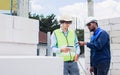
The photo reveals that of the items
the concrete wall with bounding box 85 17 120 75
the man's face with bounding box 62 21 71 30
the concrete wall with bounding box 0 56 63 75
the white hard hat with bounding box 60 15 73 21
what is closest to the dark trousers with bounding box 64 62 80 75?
the man's face with bounding box 62 21 71 30

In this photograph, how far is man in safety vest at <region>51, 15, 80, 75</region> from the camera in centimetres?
642

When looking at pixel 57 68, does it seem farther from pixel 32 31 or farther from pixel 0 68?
pixel 0 68

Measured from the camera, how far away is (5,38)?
157 inches

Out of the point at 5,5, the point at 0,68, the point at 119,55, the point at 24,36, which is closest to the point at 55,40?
the point at 5,5

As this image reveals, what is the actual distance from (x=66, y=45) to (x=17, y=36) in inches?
92.3

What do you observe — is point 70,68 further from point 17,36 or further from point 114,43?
point 114,43

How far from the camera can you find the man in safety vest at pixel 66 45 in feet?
21.1

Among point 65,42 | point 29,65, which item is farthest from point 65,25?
point 29,65

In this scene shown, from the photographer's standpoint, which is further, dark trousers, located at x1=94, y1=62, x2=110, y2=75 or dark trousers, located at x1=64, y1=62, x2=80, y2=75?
dark trousers, located at x1=94, y1=62, x2=110, y2=75

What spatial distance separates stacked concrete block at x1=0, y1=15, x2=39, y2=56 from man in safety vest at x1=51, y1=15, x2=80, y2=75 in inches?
74.2

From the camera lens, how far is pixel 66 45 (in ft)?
21.2

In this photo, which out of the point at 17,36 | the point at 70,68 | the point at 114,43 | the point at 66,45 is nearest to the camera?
the point at 17,36

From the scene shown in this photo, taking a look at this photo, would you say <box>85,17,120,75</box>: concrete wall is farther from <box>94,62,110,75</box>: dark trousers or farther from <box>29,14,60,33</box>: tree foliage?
<box>29,14,60,33</box>: tree foliage

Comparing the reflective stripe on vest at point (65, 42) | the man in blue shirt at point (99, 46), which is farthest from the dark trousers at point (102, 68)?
the reflective stripe on vest at point (65, 42)
